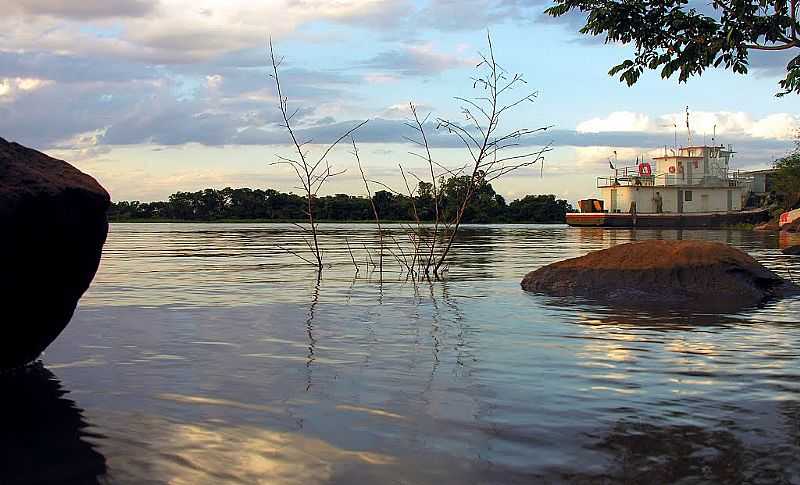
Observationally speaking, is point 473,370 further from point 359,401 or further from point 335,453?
point 335,453

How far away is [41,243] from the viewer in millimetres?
6016

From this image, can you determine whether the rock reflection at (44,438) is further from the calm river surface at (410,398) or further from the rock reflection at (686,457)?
the rock reflection at (686,457)

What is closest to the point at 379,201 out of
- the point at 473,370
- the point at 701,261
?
the point at 701,261

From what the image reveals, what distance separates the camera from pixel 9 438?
176 inches

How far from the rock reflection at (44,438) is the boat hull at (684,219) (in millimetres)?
65201

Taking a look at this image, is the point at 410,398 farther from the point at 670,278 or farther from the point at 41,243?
the point at 670,278

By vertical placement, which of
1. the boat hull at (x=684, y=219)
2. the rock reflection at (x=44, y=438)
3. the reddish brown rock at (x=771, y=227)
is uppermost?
the boat hull at (x=684, y=219)

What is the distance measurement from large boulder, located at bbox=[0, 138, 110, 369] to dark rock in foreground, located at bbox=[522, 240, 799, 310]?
7.26 metres

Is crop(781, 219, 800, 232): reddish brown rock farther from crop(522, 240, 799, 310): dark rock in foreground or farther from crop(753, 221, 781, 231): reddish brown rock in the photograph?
crop(522, 240, 799, 310): dark rock in foreground

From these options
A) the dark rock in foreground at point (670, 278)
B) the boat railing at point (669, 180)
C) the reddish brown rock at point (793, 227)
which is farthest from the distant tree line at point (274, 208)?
the dark rock in foreground at point (670, 278)

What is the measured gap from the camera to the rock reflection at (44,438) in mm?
3889

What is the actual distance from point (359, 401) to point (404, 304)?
600cm

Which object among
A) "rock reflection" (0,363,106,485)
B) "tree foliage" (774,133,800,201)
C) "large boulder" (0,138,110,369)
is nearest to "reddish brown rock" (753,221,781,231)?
"tree foliage" (774,133,800,201)

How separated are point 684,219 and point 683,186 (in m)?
3.53
